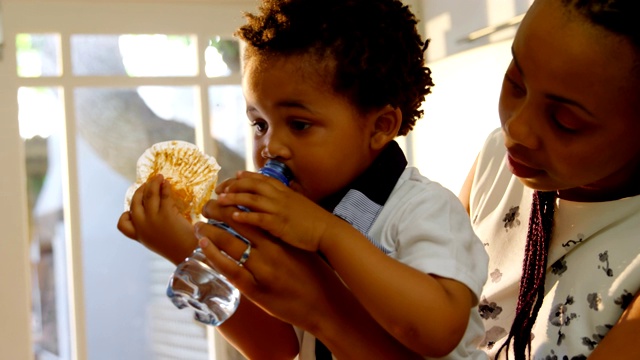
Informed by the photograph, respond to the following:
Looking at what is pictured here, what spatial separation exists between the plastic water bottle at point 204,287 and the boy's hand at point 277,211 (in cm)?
2

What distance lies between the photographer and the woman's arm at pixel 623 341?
98cm

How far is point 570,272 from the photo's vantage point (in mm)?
1143

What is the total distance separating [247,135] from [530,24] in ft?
5.14

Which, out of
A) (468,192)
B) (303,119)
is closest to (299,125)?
(303,119)

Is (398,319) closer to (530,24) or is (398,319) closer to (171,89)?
(530,24)

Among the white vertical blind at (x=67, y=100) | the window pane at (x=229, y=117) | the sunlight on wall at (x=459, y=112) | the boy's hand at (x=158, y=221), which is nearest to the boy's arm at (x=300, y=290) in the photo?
the boy's hand at (x=158, y=221)

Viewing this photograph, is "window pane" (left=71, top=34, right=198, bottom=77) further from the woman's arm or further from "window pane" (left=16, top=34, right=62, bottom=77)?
the woman's arm

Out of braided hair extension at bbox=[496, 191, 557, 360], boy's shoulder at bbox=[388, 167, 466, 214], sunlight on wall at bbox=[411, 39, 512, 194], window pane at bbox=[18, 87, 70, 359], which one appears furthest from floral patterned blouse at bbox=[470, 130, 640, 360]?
window pane at bbox=[18, 87, 70, 359]

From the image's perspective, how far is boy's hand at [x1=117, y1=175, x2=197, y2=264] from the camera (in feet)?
3.25

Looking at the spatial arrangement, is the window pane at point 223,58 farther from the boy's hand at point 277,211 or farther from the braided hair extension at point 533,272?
the boy's hand at point 277,211

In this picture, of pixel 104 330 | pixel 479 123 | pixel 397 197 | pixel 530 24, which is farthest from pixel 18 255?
pixel 530 24

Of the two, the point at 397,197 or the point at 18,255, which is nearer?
the point at 397,197

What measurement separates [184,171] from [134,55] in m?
1.38

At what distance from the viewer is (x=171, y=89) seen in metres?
2.45
